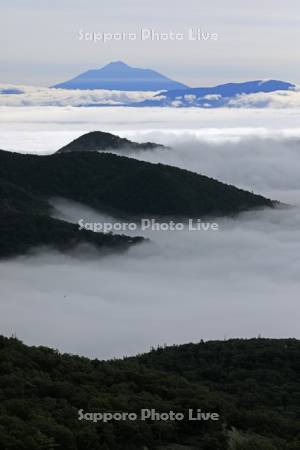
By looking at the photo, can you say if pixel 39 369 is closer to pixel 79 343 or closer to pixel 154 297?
pixel 79 343

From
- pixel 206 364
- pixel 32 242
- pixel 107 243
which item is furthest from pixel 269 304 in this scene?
pixel 206 364

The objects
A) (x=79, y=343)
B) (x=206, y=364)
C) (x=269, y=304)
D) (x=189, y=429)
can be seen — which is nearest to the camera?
(x=189, y=429)

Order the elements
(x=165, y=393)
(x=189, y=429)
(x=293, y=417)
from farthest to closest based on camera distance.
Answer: (x=293, y=417) < (x=165, y=393) < (x=189, y=429)

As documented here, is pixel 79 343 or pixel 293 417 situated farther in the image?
pixel 79 343

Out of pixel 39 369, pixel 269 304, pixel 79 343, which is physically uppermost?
pixel 269 304

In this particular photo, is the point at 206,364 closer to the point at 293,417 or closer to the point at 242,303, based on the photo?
the point at 293,417

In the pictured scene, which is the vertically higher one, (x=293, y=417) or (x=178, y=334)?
(x=178, y=334)

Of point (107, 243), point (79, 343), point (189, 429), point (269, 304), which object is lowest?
point (189, 429)

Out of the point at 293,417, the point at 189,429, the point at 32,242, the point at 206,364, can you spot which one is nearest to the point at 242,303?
the point at 32,242

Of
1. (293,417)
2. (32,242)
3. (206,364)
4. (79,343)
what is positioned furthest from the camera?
(32,242)
